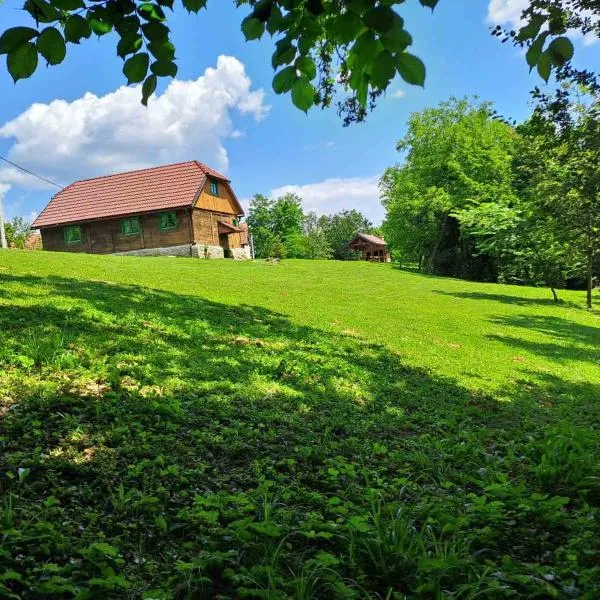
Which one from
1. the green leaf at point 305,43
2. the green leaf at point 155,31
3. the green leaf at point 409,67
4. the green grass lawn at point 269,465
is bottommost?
the green grass lawn at point 269,465

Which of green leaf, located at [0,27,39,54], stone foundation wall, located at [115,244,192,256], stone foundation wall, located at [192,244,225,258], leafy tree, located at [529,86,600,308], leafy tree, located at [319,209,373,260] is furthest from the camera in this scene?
leafy tree, located at [319,209,373,260]

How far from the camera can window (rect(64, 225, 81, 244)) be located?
33.5 m

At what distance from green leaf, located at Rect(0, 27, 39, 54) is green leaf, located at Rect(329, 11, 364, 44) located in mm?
1042

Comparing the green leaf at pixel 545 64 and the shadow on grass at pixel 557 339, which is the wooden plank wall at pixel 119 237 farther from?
the green leaf at pixel 545 64

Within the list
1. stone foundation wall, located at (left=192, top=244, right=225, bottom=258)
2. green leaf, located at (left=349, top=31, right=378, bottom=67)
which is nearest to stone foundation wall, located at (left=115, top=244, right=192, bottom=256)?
stone foundation wall, located at (left=192, top=244, right=225, bottom=258)

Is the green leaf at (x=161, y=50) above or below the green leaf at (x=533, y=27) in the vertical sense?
below

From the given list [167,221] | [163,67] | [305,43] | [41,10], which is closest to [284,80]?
[305,43]

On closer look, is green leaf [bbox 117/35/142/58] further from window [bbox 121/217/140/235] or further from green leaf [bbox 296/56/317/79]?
window [bbox 121/217/140/235]

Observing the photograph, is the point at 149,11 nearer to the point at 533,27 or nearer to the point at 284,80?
the point at 284,80

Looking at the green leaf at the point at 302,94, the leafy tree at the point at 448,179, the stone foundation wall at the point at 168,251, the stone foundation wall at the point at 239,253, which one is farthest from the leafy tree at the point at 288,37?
the leafy tree at the point at 448,179

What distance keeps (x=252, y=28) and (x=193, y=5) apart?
404mm

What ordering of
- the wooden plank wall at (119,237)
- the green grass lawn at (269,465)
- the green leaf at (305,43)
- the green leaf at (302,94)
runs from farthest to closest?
the wooden plank wall at (119,237)
the green grass lawn at (269,465)
the green leaf at (305,43)
the green leaf at (302,94)

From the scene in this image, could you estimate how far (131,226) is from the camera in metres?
32.5

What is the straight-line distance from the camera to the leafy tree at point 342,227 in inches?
3885
